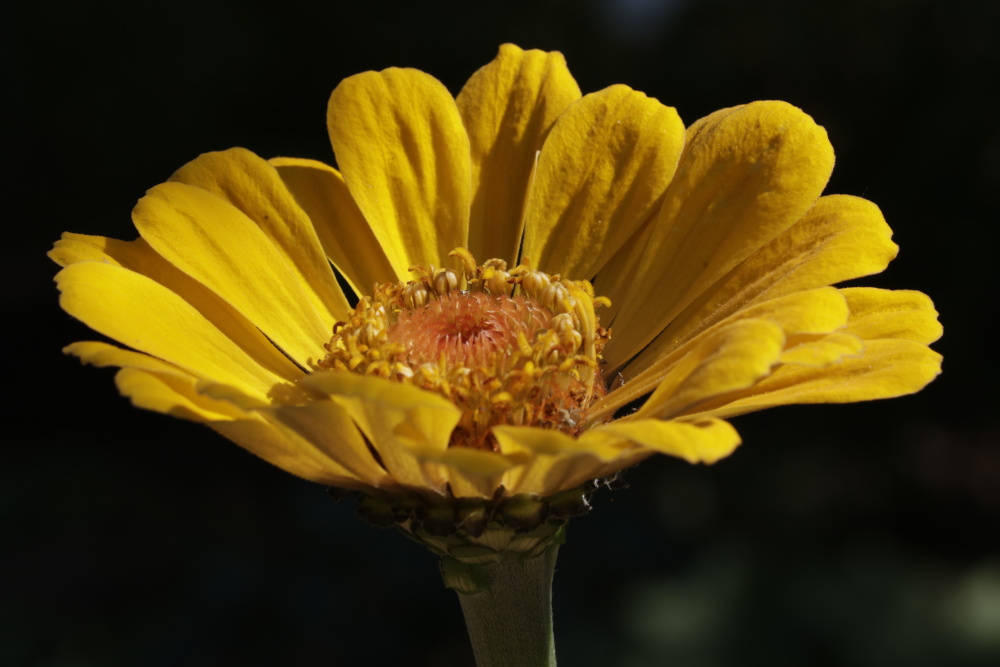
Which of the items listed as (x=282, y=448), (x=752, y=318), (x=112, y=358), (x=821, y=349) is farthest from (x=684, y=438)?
(x=112, y=358)

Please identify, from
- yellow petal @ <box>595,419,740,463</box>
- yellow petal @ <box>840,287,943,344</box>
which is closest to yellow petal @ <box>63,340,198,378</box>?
yellow petal @ <box>595,419,740,463</box>

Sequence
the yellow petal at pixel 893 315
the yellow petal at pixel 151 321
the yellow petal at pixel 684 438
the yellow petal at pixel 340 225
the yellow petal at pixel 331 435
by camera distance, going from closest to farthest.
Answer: the yellow petal at pixel 684 438
the yellow petal at pixel 331 435
the yellow petal at pixel 151 321
the yellow petal at pixel 893 315
the yellow petal at pixel 340 225

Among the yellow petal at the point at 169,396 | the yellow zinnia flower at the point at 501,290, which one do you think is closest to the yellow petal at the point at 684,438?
the yellow zinnia flower at the point at 501,290

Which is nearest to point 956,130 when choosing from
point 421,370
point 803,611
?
point 803,611

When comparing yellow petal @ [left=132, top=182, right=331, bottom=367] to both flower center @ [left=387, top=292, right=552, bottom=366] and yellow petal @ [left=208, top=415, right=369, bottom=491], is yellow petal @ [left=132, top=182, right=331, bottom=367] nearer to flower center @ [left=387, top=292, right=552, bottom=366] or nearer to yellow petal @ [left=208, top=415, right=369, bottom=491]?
flower center @ [left=387, top=292, right=552, bottom=366]

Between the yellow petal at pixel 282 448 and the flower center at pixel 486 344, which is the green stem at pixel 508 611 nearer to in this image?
the flower center at pixel 486 344

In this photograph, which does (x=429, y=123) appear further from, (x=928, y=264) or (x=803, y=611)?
(x=928, y=264)

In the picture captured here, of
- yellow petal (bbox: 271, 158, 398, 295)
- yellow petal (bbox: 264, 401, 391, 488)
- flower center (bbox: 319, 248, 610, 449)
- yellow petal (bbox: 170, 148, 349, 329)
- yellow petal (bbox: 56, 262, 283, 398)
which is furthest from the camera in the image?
yellow petal (bbox: 271, 158, 398, 295)
